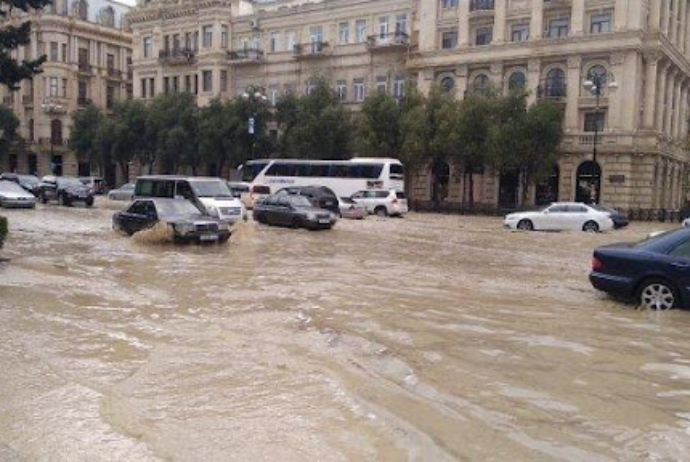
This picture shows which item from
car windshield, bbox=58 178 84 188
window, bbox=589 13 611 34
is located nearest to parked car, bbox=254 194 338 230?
car windshield, bbox=58 178 84 188

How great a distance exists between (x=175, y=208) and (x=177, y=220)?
104 cm

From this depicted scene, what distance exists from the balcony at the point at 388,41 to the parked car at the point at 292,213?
2955 centimetres

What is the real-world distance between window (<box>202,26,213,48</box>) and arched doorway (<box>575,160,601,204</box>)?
34440 mm

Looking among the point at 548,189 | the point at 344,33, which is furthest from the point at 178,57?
the point at 548,189

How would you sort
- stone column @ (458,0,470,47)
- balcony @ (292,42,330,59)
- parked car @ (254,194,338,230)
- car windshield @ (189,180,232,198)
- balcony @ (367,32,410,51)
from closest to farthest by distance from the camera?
car windshield @ (189,180,232,198)
parked car @ (254,194,338,230)
stone column @ (458,0,470,47)
balcony @ (367,32,410,51)
balcony @ (292,42,330,59)

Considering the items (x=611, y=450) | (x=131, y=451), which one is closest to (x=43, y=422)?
(x=131, y=451)

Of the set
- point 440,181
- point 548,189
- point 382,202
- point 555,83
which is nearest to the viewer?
point 382,202

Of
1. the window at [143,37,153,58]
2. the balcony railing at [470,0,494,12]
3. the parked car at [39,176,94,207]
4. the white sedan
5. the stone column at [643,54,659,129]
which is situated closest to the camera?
the white sedan

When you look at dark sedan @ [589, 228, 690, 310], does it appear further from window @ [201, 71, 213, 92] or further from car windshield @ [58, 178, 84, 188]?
window @ [201, 71, 213, 92]

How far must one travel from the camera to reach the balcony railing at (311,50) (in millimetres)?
58719

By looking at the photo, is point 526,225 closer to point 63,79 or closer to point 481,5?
point 481,5

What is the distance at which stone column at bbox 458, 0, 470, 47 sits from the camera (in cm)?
5166

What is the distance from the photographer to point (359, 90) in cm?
5797

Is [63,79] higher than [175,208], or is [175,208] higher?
[63,79]
